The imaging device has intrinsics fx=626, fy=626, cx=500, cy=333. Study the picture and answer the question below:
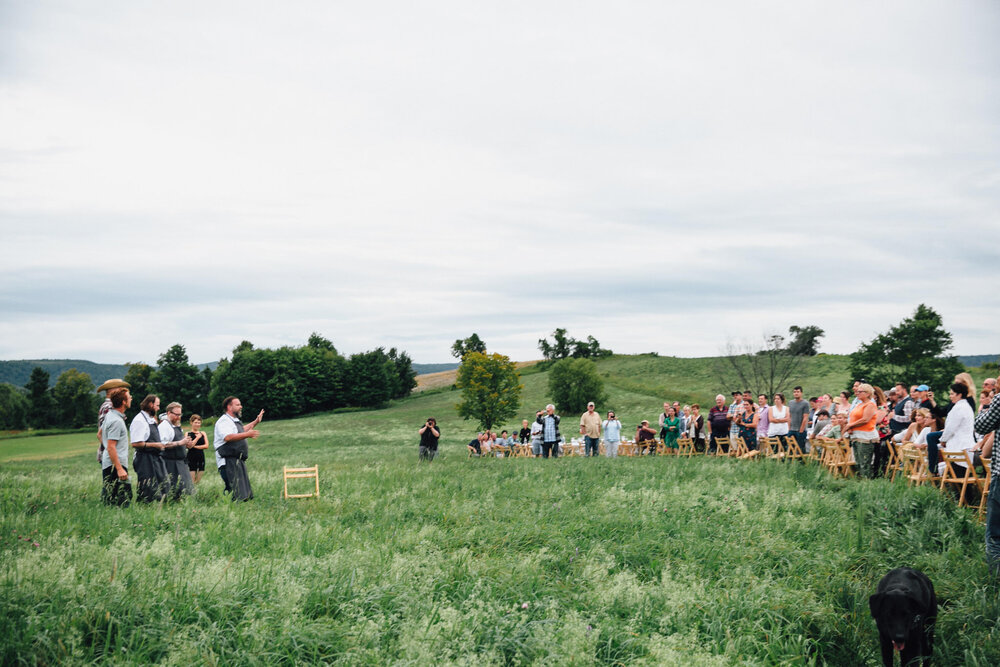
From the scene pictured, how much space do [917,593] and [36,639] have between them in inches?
A: 263

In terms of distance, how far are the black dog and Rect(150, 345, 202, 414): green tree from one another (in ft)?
295

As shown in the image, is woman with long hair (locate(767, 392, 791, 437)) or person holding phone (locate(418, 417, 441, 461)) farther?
person holding phone (locate(418, 417, 441, 461))

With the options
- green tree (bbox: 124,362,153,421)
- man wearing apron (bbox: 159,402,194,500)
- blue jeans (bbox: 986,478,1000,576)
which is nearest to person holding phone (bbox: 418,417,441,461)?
man wearing apron (bbox: 159,402,194,500)

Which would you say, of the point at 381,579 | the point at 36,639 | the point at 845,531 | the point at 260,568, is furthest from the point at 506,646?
the point at 845,531

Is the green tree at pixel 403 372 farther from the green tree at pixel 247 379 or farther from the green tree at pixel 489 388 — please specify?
the green tree at pixel 489 388

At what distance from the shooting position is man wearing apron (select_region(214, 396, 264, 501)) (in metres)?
10.3

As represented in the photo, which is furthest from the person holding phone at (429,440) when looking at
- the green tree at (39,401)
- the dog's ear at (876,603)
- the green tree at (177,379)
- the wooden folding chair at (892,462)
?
the green tree at (177,379)

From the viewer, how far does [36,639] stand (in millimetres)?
4238

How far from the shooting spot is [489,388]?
42094mm

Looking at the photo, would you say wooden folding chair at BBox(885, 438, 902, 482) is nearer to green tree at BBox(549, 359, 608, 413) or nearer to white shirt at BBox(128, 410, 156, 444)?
white shirt at BBox(128, 410, 156, 444)

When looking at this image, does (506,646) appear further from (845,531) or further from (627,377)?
(627,377)

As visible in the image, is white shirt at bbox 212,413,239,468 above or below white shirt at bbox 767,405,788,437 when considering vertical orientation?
above

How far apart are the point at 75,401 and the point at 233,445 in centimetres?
5517

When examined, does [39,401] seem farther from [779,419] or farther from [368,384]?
[779,419]
